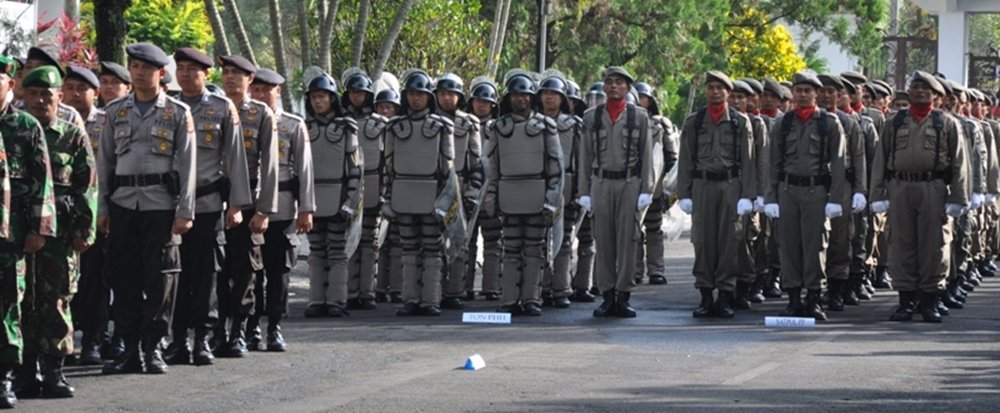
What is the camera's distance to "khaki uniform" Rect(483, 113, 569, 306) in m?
16.8

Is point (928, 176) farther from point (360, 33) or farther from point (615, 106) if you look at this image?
point (360, 33)

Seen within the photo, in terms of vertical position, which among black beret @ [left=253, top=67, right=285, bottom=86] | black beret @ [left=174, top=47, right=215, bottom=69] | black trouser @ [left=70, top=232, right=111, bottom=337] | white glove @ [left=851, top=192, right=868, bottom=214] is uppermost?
black beret @ [left=174, top=47, right=215, bottom=69]

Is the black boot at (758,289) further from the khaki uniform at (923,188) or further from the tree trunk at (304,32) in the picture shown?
the tree trunk at (304,32)

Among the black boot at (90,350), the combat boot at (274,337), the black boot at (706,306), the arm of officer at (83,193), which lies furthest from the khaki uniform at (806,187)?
the arm of officer at (83,193)

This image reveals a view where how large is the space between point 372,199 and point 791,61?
116ft

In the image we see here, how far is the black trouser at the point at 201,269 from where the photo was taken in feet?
41.3

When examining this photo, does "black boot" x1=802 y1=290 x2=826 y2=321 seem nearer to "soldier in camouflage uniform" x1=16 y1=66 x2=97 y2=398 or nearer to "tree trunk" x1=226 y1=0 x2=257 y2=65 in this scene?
"soldier in camouflage uniform" x1=16 y1=66 x2=97 y2=398

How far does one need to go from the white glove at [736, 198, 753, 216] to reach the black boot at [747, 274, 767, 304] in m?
1.90

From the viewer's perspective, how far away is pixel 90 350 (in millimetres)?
12906

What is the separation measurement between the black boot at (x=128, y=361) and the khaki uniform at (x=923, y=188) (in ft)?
23.3

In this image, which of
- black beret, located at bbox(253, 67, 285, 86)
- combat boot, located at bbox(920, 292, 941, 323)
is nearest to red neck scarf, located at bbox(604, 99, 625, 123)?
combat boot, located at bbox(920, 292, 941, 323)

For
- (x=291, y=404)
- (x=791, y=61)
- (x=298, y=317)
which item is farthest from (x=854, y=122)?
(x=791, y=61)

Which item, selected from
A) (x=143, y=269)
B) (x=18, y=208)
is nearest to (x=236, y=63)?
(x=143, y=269)

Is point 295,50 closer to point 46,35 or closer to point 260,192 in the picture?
point 46,35
